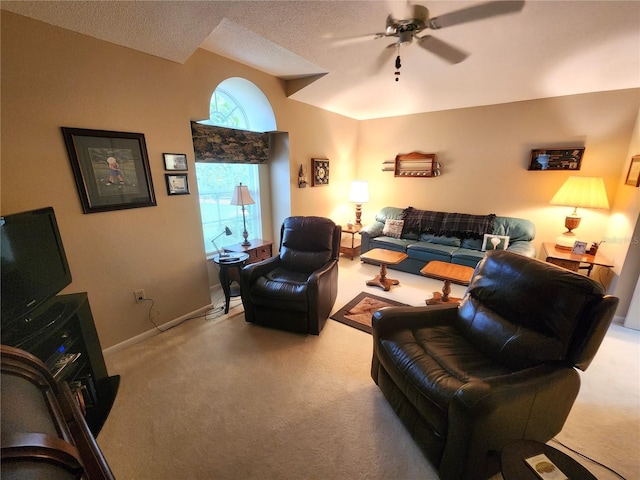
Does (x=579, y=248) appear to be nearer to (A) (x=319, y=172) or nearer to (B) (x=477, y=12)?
(B) (x=477, y=12)

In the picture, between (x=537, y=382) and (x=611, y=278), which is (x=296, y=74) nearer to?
(x=537, y=382)

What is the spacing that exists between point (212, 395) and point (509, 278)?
2.13m

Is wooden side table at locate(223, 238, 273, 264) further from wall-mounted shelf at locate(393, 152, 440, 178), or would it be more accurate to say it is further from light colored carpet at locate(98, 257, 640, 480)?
wall-mounted shelf at locate(393, 152, 440, 178)

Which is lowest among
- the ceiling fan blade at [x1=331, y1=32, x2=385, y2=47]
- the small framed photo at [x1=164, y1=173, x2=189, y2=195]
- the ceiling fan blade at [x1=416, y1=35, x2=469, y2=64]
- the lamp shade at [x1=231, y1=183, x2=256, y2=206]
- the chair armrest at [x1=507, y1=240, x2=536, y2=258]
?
the chair armrest at [x1=507, y1=240, x2=536, y2=258]

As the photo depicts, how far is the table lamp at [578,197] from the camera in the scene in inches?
113

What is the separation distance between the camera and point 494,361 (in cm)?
154

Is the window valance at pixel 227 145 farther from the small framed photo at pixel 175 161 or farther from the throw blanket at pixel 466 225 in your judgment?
the throw blanket at pixel 466 225

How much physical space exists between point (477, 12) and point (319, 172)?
2.66 metres

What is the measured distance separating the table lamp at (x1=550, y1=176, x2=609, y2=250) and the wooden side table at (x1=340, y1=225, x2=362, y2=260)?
271 cm

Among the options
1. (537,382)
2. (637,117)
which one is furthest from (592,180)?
(537,382)

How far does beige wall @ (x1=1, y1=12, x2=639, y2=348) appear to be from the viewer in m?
1.70

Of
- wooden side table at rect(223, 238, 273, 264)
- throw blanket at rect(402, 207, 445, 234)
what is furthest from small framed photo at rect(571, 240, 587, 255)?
wooden side table at rect(223, 238, 273, 264)

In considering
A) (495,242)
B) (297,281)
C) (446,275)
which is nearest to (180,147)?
(297,281)

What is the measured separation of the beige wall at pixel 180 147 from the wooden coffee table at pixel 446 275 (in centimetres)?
168
